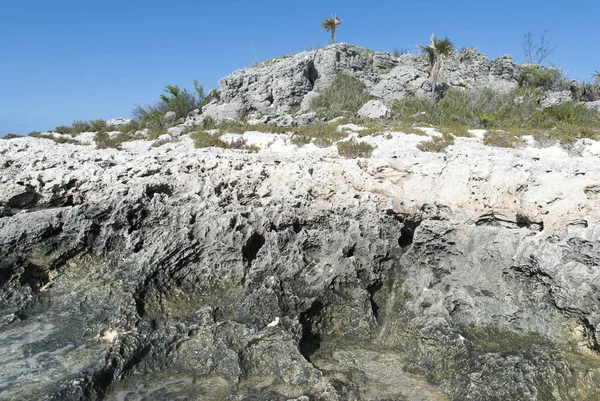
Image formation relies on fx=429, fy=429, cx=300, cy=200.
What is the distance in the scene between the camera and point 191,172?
39.3 ft

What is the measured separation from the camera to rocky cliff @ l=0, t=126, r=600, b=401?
650cm

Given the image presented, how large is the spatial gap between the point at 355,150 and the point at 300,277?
5824 mm

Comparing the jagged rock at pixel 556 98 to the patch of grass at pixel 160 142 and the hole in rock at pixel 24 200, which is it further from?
the hole in rock at pixel 24 200

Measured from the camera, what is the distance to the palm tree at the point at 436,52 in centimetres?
2722

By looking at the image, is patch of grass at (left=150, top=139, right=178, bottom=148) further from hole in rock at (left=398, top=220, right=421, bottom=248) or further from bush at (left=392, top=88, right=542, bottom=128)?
bush at (left=392, top=88, right=542, bottom=128)

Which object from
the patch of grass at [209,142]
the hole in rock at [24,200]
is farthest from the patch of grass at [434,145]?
the hole in rock at [24,200]

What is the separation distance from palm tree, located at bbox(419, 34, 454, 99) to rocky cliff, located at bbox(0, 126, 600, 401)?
16362mm

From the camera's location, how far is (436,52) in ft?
90.5

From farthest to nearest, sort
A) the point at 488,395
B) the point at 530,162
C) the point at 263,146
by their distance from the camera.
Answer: the point at 263,146 < the point at 530,162 < the point at 488,395

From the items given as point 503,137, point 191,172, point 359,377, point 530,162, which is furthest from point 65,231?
point 503,137

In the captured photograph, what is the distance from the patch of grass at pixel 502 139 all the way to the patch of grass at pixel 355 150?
15.0 ft

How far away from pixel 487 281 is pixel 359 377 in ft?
11.9

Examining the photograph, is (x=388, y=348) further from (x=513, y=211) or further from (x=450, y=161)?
(x=450, y=161)

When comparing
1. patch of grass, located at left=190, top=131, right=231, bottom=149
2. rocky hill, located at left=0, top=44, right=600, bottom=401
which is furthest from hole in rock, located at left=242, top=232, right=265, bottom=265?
patch of grass, located at left=190, top=131, right=231, bottom=149
